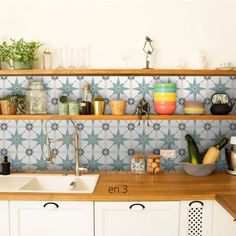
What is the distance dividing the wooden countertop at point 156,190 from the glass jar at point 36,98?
28.9 inches

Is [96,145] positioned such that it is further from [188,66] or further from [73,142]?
[188,66]

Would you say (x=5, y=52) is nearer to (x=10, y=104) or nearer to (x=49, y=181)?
(x=10, y=104)

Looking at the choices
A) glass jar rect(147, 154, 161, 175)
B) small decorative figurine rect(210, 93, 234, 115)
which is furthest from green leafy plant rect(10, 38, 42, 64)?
small decorative figurine rect(210, 93, 234, 115)

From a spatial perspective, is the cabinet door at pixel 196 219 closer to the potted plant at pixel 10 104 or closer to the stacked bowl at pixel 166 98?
the stacked bowl at pixel 166 98

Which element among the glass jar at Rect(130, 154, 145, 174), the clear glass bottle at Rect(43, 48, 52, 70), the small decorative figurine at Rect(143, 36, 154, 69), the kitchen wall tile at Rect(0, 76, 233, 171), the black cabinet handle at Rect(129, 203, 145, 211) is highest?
the small decorative figurine at Rect(143, 36, 154, 69)

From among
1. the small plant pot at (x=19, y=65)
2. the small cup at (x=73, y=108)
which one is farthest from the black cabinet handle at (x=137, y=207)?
the small plant pot at (x=19, y=65)

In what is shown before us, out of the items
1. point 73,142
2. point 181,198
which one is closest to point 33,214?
point 73,142

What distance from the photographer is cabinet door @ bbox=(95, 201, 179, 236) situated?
1925mm

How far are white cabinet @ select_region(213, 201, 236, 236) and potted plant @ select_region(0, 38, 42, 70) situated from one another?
1.75 m

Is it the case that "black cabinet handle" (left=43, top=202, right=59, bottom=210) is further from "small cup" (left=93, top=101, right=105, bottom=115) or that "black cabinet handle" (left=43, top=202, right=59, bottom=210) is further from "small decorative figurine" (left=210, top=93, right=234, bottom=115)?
"small decorative figurine" (left=210, top=93, right=234, bottom=115)

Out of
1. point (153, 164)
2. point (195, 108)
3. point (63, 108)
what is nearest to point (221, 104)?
point (195, 108)

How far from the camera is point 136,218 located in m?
1.94

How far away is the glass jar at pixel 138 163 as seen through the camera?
2439mm

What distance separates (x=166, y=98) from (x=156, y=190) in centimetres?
74
